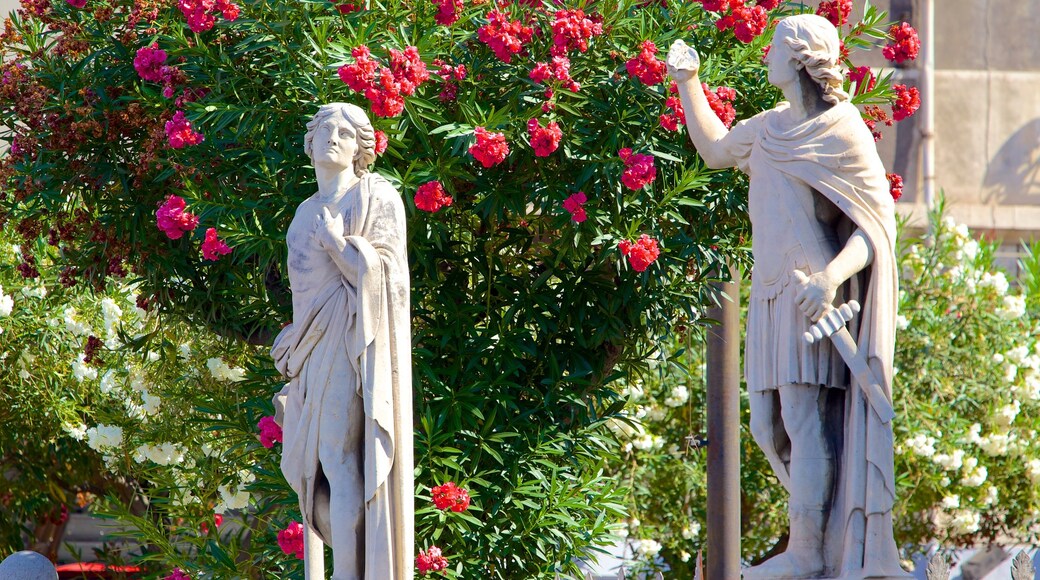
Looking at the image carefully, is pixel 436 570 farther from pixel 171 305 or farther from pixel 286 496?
pixel 171 305

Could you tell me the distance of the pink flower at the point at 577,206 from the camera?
7.38 metres

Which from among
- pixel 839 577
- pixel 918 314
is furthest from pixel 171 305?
pixel 918 314

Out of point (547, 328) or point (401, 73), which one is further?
point (547, 328)

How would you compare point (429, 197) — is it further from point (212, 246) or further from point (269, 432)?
point (269, 432)

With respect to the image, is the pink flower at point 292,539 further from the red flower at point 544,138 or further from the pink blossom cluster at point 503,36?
the pink blossom cluster at point 503,36

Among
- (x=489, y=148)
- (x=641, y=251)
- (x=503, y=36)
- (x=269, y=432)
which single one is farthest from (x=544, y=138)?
(x=269, y=432)

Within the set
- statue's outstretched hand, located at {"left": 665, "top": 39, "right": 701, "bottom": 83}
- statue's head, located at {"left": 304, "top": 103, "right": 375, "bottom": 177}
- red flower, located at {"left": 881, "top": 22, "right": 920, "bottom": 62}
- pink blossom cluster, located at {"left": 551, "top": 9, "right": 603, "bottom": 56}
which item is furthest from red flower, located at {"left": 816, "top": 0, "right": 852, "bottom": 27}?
statue's head, located at {"left": 304, "top": 103, "right": 375, "bottom": 177}

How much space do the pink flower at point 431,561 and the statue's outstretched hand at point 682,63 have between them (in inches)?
104

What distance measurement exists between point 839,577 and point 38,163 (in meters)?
5.14

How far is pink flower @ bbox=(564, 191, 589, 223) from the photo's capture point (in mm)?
7375

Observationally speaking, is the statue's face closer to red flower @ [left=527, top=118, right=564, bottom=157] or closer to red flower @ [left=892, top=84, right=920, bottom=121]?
red flower @ [left=527, top=118, right=564, bottom=157]

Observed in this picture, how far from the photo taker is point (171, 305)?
8797mm

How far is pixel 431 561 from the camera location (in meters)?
7.25

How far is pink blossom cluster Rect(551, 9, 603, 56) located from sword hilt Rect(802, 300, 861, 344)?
2.38 meters
